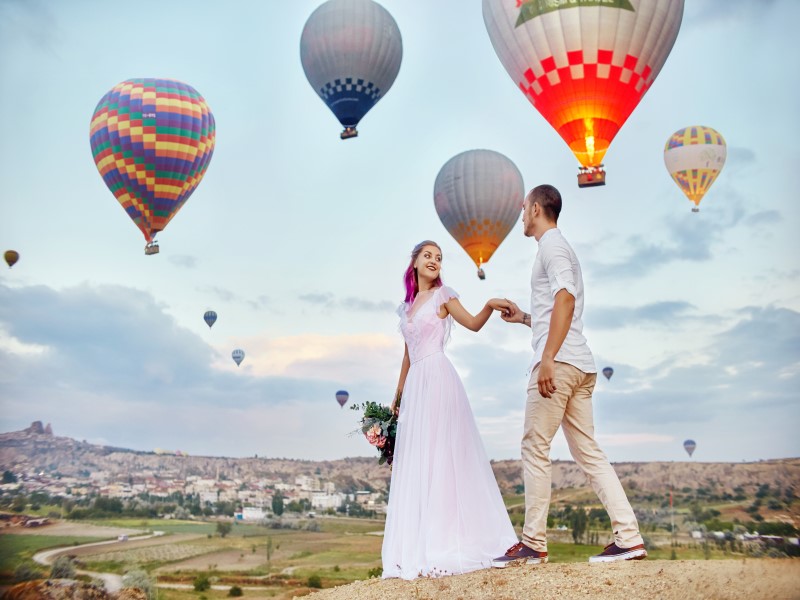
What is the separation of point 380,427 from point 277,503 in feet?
125

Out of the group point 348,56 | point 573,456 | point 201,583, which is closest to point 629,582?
point 573,456

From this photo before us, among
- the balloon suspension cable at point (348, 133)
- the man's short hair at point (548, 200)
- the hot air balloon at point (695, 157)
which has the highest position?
the hot air balloon at point (695, 157)

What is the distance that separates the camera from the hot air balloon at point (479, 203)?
98.2 feet

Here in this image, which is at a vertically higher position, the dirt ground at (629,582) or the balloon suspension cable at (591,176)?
the balloon suspension cable at (591,176)

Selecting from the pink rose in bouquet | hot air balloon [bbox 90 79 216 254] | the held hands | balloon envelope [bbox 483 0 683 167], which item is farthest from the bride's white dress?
Result: hot air balloon [bbox 90 79 216 254]

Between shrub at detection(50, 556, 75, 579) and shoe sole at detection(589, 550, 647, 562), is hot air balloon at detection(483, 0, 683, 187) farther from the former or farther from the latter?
shrub at detection(50, 556, 75, 579)

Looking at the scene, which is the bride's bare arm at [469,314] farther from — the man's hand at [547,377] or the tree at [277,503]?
the tree at [277,503]

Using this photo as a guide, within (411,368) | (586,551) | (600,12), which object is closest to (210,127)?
(600,12)

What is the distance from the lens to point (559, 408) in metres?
6.00

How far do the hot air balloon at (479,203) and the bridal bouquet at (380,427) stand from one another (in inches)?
897

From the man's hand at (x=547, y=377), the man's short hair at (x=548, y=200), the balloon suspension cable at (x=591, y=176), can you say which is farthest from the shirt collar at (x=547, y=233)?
the balloon suspension cable at (x=591, y=176)

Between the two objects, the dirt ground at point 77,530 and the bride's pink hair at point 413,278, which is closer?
the bride's pink hair at point 413,278

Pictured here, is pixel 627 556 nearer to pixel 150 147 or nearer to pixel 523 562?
pixel 523 562

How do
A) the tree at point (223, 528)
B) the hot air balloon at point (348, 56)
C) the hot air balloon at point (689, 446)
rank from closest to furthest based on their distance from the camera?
the hot air balloon at point (348, 56)
the hot air balloon at point (689, 446)
the tree at point (223, 528)
